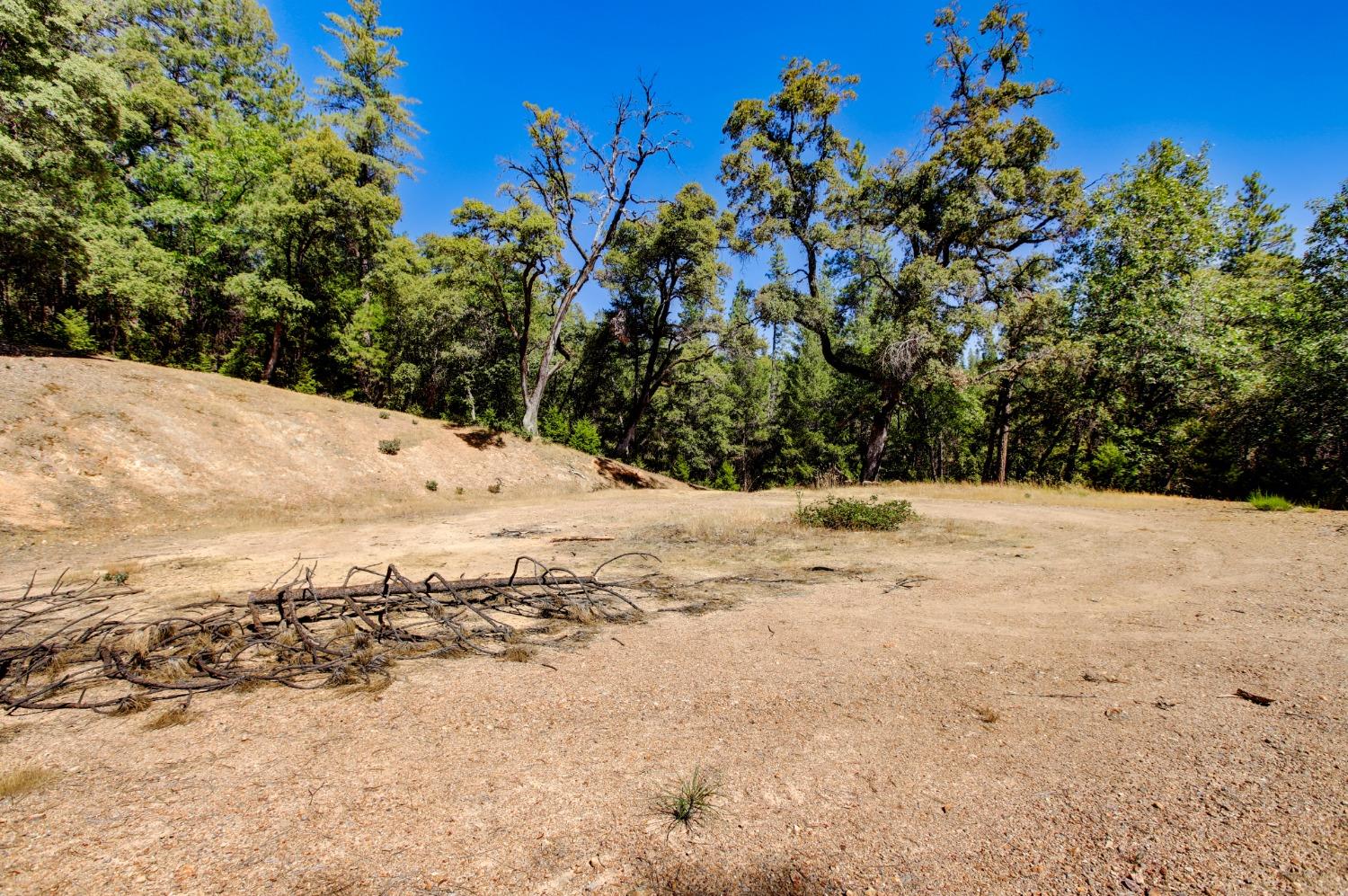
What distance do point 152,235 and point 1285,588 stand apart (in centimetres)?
3432

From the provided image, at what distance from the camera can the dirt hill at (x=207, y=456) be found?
36.7ft

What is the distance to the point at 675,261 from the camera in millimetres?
26000

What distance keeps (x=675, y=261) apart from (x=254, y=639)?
2483cm

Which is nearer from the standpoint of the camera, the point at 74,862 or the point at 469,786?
the point at 74,862

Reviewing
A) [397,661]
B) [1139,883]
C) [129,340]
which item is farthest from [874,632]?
[129,340]

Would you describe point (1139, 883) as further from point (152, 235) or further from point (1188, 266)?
point (152, 235)

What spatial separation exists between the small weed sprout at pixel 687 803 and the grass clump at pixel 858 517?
882 centimetres

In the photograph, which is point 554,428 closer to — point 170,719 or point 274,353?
point 274,353

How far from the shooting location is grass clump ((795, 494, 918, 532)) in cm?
1065

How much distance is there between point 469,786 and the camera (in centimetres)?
255

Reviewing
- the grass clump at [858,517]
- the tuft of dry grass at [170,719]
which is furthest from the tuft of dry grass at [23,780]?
the grass clump at [858,517]

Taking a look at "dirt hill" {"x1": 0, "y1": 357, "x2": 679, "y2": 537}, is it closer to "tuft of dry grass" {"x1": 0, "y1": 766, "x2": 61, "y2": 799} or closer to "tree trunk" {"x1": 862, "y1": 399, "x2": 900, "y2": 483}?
"tuft of dry grass" {"x1": 0, "y1": 766, "x2": 61, "y2": 799}

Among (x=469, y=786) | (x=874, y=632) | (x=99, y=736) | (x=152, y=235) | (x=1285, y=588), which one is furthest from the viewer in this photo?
(x=152, y=235)

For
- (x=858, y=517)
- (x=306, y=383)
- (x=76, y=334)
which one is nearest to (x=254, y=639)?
(x=858, y=517)
